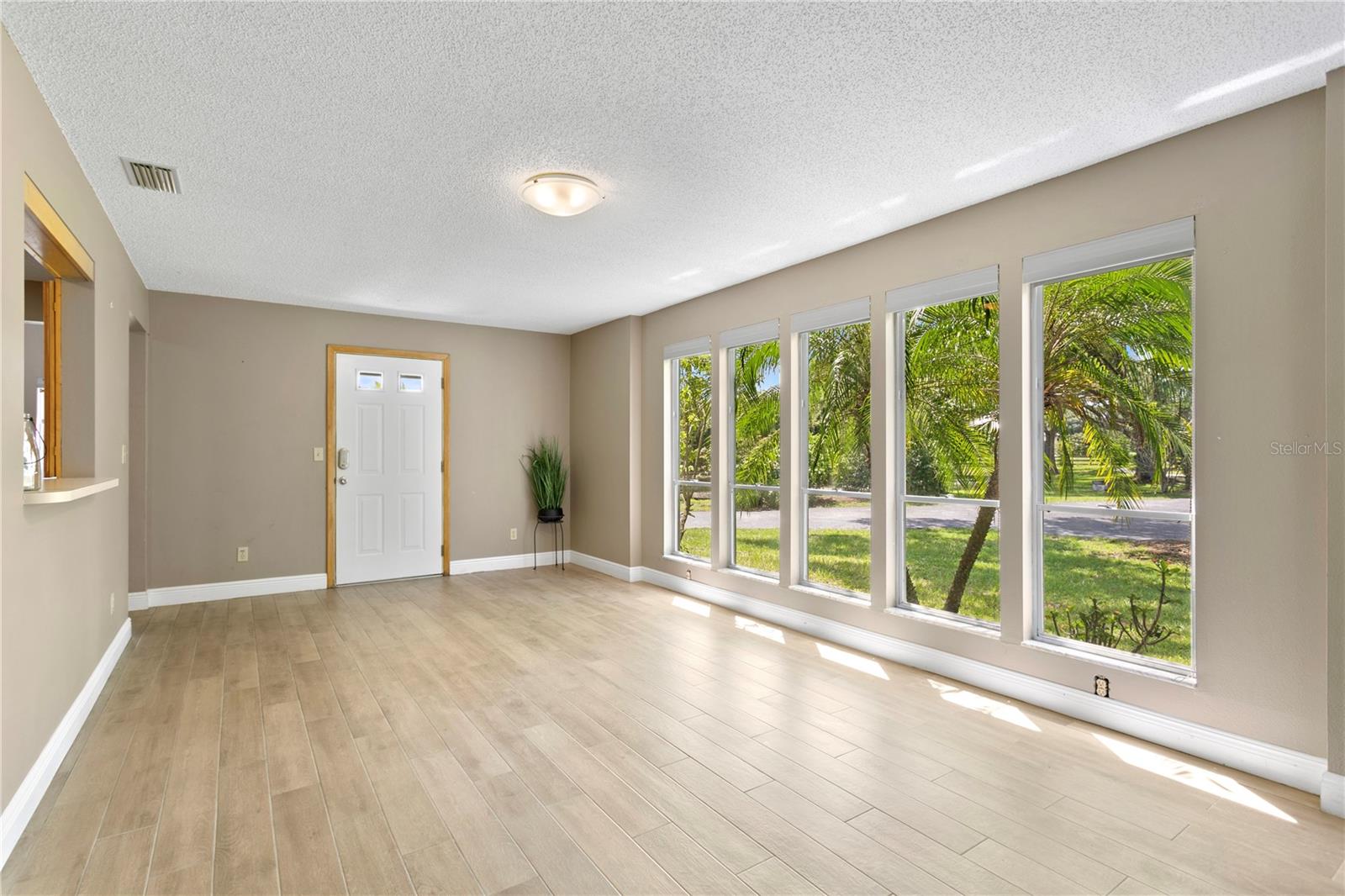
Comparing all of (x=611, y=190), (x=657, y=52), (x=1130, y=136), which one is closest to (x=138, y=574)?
(x=611, y=190)

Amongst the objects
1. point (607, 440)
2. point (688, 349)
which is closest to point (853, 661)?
point (688, 349)

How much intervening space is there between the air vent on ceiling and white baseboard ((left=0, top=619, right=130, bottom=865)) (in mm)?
2364

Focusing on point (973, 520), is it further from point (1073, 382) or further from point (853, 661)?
point (853, 661)

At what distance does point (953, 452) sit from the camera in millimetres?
3770

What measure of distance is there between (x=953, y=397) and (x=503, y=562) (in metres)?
4.74

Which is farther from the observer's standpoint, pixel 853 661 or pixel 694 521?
pixel 694 521

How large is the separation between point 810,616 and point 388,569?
13.0 ft

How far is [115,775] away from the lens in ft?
8.25

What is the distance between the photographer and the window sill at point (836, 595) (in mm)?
4160

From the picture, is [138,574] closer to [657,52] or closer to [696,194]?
[696,194]

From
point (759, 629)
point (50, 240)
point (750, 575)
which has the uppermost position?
point (50, 240)

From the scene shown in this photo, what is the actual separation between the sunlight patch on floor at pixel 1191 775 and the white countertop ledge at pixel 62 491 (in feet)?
13.5

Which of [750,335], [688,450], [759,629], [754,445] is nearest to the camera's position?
[759,629]

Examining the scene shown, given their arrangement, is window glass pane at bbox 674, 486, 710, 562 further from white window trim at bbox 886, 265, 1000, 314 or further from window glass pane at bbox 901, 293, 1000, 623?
white window trim at bbox 886, 265, 1000, 314
